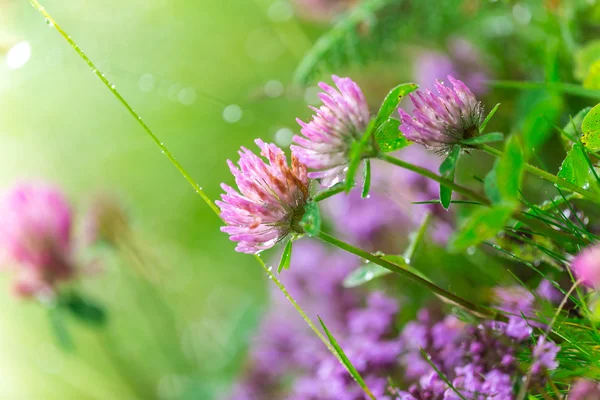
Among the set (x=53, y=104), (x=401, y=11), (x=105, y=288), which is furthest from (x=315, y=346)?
(x=53, y=104)

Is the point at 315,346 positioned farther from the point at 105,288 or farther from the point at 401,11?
the point at 105,288

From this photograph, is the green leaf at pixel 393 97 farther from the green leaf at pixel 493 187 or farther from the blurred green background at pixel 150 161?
the blurred green background at pixel 150 161

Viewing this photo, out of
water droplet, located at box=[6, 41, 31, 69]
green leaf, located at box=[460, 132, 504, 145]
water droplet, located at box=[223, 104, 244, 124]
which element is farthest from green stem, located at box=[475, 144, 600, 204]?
water droplet, located at box=[6, 41, 31, 69]

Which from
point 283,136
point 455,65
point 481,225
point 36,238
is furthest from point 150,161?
point 481,225

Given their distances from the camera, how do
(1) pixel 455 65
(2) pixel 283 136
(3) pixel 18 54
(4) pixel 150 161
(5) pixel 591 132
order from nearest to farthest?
1. (5) pixel 591 132
2. (3) pixel 18 54
3. (2) pixel 283 136
4. (1) pixel 455 65
5. (4) pixel 150 161

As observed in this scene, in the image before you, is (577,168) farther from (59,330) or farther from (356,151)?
(59,330)

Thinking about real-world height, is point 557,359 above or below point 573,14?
below
